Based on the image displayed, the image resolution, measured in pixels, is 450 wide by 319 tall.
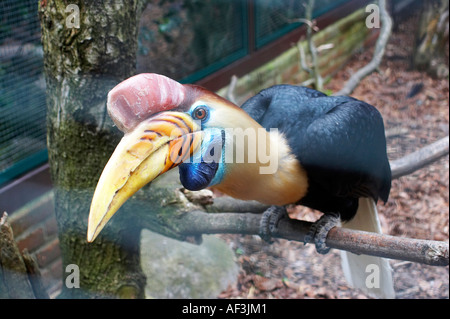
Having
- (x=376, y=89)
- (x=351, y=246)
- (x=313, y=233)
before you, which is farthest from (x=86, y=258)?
(x=376, y=89)

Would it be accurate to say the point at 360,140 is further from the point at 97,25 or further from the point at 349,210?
the point at 97,25

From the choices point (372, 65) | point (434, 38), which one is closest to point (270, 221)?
point (372, 65)

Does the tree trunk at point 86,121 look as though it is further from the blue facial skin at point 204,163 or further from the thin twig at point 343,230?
the blue facial skin at point 204,163

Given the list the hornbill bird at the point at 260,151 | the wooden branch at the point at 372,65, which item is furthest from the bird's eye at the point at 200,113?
the wooden branch at the point at 372,65

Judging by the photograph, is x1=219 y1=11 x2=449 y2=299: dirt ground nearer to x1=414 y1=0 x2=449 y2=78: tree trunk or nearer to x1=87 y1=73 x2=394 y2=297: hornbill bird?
x1=414 y1=0 x2=449 y2=78: tree trunk

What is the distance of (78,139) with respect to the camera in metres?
1.79

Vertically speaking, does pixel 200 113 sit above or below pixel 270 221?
above

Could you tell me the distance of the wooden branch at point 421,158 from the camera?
2.11 metres

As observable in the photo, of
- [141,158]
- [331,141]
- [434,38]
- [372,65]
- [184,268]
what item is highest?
[141,158]

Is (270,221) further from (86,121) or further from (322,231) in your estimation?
(86,121)

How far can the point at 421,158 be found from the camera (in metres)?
2.11

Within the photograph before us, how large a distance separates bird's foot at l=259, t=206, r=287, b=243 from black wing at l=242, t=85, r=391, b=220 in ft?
0.52

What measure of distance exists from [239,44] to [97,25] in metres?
2.28

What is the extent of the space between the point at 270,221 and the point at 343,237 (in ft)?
1.05
